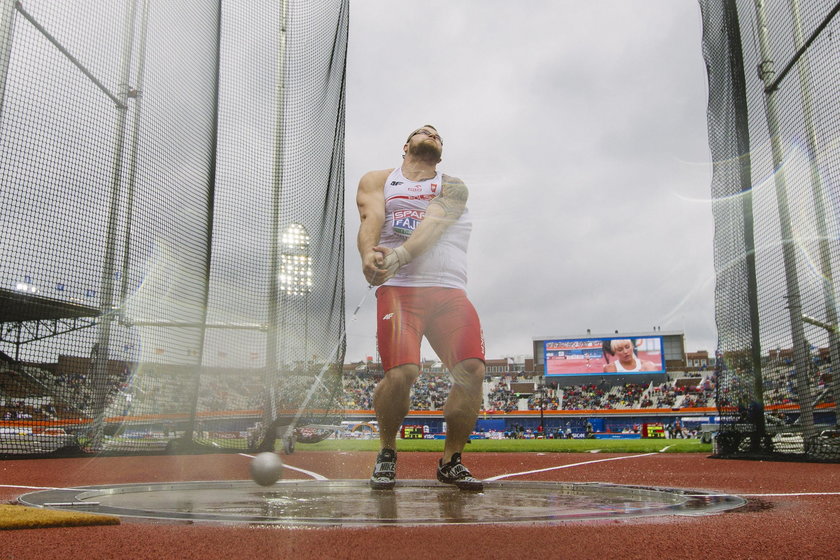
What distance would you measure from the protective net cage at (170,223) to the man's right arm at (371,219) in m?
2.19

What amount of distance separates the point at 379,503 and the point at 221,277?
3.87 meters

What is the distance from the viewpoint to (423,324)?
3.20 m

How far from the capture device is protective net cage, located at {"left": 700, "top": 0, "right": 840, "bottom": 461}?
6047 mm

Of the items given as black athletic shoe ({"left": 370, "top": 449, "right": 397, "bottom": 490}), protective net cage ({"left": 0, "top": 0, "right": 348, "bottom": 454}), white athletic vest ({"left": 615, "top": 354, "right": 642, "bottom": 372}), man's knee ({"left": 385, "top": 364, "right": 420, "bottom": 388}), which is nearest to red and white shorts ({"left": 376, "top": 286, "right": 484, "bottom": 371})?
man's knee ({"left": 385, "top": 364, "right": 420, "bottom": 388})

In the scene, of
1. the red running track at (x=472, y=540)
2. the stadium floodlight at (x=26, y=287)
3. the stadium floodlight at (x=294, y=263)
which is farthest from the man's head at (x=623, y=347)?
the red running track at (x=472, y=540)

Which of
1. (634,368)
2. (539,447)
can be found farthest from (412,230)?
(634,368)

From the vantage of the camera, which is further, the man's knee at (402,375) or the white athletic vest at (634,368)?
the white athletic vest at (634,368)

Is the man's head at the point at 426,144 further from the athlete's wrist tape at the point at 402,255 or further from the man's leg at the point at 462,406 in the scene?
the man's leg at the point at 462,406

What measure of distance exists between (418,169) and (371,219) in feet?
1.41

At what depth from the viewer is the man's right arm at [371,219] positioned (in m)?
2.95

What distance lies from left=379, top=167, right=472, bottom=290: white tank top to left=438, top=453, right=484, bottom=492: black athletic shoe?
930 mm

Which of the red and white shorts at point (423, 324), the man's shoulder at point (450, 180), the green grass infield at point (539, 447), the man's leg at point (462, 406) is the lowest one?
the green grass infield at point (539, 447)

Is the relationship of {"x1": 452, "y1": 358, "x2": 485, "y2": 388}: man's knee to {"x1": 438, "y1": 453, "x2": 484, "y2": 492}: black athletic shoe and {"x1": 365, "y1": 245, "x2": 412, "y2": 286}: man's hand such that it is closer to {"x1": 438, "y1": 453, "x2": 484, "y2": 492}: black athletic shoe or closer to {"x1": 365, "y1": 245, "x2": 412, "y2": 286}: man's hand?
{"x1": 438, "y1": 453, "x2": 484, "y2": 492}: black athletic shoe

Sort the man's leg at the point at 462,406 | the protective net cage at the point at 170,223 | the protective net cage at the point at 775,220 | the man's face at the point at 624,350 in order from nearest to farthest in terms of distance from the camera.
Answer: the man's leg at the point at 462,406 < the protective net cage at the point at 170,223 < the protective net cage at the point at 775,220 < the man's face at the point at 624,350
